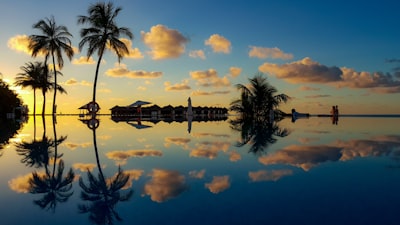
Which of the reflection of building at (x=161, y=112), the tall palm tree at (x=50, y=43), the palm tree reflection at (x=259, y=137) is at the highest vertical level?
the tall palm tree at (x=50, y=43)

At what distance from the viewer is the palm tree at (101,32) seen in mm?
25375

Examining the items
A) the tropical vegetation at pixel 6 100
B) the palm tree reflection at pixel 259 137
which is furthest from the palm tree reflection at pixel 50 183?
the tropical vegetation at pixel 6 100

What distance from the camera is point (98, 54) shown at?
25.5 metres

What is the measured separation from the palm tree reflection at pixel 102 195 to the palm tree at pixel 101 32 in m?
22.5

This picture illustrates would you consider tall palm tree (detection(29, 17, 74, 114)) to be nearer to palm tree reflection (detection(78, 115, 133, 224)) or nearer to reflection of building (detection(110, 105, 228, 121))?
reflection of building (detection(110, 105, 228, 121))

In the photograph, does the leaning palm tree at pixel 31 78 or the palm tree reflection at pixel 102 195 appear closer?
the palm tree reflection at pixel 102 195

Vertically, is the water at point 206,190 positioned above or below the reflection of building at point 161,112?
below

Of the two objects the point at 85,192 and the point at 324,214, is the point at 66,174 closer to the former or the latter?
the point at 85,192

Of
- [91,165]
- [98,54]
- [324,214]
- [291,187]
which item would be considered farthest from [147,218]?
[98,54]

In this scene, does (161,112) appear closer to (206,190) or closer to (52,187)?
(52,187)

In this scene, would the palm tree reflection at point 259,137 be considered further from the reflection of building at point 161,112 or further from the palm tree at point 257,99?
the reflection of building at point 161,112

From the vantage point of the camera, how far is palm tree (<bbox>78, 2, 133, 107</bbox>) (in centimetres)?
2538

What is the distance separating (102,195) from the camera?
10.9 ft

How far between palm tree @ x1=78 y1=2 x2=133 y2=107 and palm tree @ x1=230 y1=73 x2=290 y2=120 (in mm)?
11059
